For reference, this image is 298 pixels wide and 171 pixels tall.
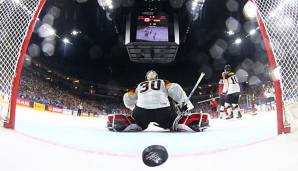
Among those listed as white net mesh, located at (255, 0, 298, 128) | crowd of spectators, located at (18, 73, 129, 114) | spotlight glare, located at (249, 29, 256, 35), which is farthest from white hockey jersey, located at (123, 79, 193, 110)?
spotlight glare, located at (249, 29, 256, 35)

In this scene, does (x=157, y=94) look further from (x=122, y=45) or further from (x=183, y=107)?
(x=122, y=45)

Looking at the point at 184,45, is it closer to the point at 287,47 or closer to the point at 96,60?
the point at 96,60

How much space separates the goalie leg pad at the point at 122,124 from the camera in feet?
11.1

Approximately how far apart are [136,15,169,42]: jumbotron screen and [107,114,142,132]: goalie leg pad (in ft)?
14.6

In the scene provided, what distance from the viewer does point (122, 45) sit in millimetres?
15492

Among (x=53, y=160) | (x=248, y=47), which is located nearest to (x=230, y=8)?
(x=248, y=47)

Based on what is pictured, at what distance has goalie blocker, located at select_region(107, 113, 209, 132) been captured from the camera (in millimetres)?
3258

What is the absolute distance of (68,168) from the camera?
1.30 meters

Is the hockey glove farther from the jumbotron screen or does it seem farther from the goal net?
the jumbotron screen

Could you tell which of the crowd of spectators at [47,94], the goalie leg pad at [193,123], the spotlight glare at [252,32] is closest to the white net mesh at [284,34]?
the goalie leg pad at [193,123]

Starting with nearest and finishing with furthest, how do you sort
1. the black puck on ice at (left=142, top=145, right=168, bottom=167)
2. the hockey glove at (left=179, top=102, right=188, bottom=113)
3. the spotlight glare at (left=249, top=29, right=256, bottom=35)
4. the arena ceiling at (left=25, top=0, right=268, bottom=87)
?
the black puck on ice at (left=142, top=145, right=168, bottom=167)
the hockey glove at (left=179, top=102, right=188, bottom=113)
the arena ceiling at (left=25, top=0, right=268, bottom=87)
the spotlight glare at (left=249, top=29, right=256, bottom=35)

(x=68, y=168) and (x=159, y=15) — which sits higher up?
(x=159, y=15)

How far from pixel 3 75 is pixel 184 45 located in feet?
Answer: 45.1

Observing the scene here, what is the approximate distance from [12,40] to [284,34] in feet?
8.74
